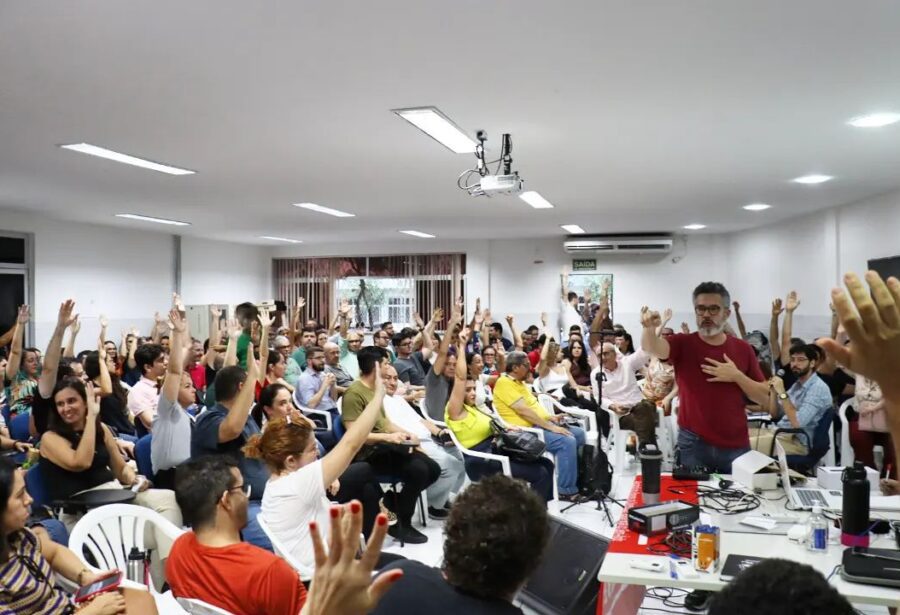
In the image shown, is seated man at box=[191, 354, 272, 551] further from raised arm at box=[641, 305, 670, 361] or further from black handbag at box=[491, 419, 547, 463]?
raised arm at box=[641, 305, 670, 361]

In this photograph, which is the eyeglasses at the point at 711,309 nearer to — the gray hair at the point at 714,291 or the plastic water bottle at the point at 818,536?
the gray hair at the point at 714,291

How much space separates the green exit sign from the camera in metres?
12.8

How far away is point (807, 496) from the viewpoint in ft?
9.27

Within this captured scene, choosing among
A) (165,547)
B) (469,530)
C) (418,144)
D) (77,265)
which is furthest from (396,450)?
(77,265)

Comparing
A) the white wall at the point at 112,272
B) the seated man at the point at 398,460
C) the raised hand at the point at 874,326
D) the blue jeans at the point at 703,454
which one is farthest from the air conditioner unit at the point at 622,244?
the raised hand at the point at 874,326

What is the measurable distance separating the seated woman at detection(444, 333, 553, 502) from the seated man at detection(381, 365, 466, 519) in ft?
0.55

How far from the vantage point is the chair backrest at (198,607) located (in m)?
1.92

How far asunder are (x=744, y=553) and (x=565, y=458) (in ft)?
9.77

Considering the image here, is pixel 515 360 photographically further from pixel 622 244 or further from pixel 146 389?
pixel 622 244

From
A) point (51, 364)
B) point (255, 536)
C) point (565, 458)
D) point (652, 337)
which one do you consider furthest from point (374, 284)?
point (255, 536)

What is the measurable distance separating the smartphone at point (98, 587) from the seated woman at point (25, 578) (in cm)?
5

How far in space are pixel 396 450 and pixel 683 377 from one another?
75.5 inches

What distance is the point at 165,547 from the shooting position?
2961mm

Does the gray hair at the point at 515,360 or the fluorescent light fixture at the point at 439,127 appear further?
the gray hair at the point at 515,360
